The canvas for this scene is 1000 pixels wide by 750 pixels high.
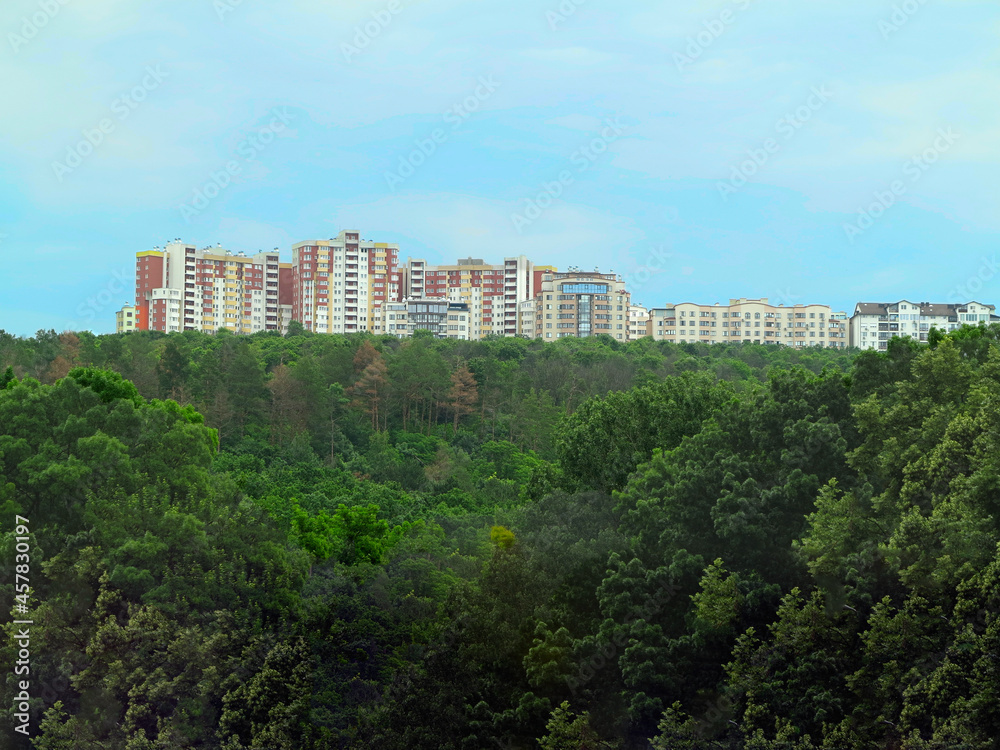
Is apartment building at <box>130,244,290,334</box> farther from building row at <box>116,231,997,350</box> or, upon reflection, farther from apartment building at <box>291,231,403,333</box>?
apartment building at <box>291,231,403,333</box>

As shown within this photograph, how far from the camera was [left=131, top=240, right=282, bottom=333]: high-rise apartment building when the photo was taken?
8975 cm

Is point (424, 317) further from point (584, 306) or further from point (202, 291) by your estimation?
point (202, 291)

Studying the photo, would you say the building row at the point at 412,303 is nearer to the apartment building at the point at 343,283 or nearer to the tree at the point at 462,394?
the apartment building at the point at 343,283

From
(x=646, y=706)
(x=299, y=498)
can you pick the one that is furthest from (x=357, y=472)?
(x=646, y=706)

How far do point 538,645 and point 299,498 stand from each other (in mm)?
19454

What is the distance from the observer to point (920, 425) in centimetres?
1722

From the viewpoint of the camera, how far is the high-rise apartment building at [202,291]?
89.8 metres

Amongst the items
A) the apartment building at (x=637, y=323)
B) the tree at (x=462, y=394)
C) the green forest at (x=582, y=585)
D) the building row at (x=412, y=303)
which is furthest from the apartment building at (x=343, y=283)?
the green forest at (x=582, y=585)

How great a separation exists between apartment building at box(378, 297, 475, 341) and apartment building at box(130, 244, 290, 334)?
41.5 feet

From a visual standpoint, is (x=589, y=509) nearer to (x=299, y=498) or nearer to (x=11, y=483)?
(x=11, y=483)

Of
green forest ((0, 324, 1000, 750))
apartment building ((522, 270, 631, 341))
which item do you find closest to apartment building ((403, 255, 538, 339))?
apartment building ((522, 270, 631, 341))

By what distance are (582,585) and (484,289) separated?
244 feet

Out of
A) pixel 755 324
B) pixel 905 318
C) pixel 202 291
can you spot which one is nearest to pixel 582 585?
pixel 905 318

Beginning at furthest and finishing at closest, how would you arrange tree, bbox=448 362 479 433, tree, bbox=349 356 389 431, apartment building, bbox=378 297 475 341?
apartment building, bbox=378 297 475 341, tree, bbox=448 362 479 433, tree, bbox=349 356 389 431
